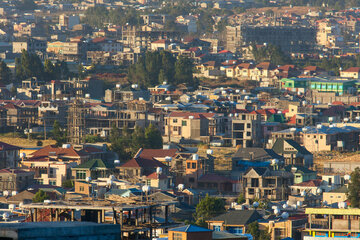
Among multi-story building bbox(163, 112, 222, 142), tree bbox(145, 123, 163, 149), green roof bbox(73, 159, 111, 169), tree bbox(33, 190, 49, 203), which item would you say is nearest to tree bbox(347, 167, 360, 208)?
tree bbox(33, 190, 49, 203)

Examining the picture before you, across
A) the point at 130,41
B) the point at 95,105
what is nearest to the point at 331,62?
the point at 130,41

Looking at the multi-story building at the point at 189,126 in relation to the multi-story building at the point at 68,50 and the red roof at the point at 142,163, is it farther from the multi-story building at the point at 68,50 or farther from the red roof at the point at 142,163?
the multi-story building at the point at 68,50

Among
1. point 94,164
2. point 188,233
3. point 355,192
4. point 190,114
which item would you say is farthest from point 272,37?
point 188,233

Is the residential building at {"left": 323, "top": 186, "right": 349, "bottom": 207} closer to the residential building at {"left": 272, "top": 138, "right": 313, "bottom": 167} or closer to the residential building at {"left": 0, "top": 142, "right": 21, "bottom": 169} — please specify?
the residential building at {"left": 272, "top": 138, "right": 313, "bottom": 167}

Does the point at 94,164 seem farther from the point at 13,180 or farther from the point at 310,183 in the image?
the point at 310,183

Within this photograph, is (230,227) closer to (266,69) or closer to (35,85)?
(35,85)

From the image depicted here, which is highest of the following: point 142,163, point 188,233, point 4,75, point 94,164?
point 188,233
